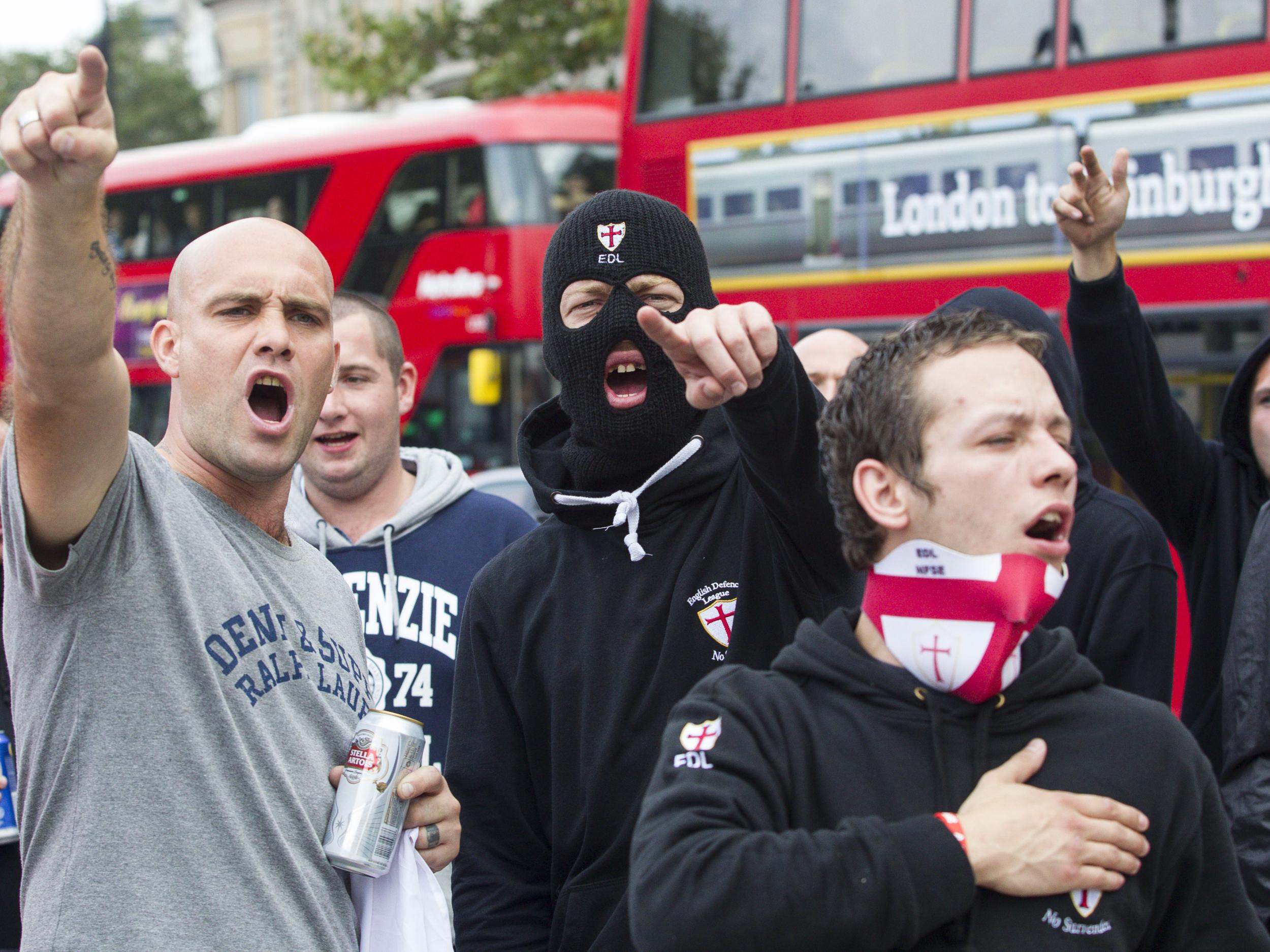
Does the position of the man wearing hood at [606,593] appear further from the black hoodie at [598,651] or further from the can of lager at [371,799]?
the can of lager at [371,799]

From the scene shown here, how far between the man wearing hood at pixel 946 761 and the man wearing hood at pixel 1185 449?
1498 mm

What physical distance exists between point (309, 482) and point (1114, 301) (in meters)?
2.32

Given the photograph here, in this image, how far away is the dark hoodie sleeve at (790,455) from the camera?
1.98m

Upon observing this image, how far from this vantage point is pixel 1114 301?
10.5ft

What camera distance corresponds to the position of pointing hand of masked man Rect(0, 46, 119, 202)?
1564 millimetres

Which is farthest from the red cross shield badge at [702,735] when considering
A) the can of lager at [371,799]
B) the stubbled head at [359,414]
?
the stubbled head at [359,414]

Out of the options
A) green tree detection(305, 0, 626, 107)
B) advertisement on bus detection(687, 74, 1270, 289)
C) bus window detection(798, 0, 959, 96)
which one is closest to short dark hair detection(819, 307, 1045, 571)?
advertisement on bus detection(687, 74, 1270, 289)

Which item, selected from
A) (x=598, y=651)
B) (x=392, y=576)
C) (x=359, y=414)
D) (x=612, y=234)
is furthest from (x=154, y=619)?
(x=359, y=414)

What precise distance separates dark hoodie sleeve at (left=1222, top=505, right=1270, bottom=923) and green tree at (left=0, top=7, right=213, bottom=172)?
3083 cm

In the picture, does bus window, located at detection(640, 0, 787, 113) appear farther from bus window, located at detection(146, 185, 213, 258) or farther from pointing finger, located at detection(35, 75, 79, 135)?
pointing finger, located at detection(35, 75, 79, 135)

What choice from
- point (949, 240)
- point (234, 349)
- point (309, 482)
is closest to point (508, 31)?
point (949, 240)

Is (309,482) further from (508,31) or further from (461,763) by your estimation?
(508,31)

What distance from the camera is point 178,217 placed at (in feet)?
47.2

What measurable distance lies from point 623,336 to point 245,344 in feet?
2.28
